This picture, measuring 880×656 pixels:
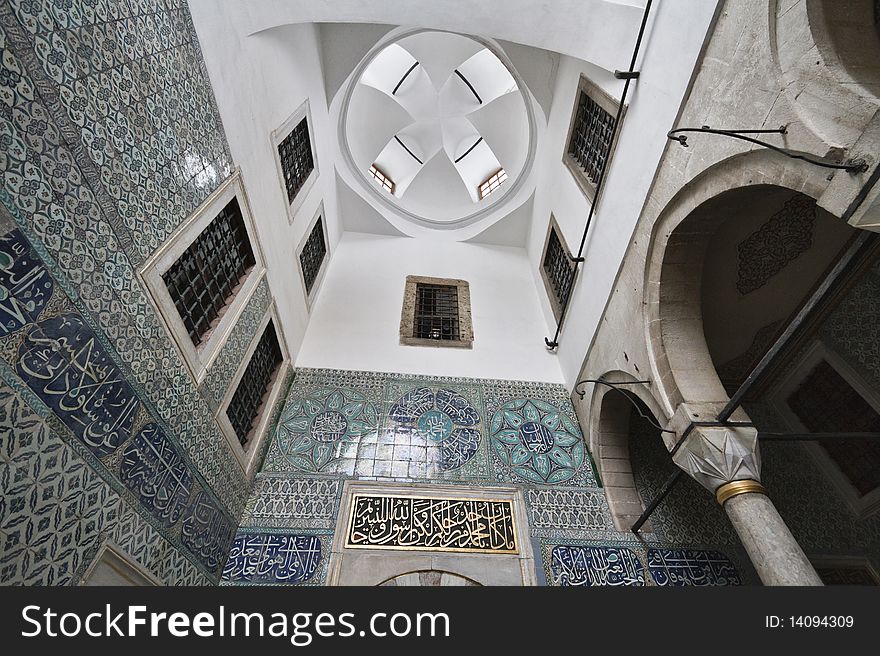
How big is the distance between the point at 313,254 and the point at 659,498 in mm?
4663

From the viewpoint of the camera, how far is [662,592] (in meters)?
1.71

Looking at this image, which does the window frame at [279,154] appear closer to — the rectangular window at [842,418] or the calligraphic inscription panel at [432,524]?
the calligraphic inscription panel at [432,524]

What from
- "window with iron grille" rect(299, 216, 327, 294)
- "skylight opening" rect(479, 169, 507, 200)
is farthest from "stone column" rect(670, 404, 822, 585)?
"skylight opening" rect(479, 169, 507, 200)

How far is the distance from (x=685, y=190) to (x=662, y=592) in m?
2.19

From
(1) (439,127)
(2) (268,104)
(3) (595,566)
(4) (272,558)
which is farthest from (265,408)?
(1) (439,127)

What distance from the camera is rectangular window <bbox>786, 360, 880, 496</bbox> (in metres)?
3.75

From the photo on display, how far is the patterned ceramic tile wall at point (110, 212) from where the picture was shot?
1.52m

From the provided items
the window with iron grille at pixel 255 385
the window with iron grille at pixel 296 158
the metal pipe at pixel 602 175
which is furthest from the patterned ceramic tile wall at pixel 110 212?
the metal pipe at pixel 602 175

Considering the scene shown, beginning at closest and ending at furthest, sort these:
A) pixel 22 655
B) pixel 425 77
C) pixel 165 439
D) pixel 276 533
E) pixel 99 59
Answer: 1. pixel 22 655
2. pixel 99 59
3. pixel 165 439
4. pixel 276 533
5. pixel 425 77

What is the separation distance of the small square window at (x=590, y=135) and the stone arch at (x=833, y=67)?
5.85ft

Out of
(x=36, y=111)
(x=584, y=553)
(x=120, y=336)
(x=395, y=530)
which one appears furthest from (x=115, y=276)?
(x=584, y=553)

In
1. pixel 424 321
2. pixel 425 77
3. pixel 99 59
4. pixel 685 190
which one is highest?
pixel 425 77

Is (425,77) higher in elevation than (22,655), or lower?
higher

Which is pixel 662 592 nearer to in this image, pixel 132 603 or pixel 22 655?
pixel 132 603
